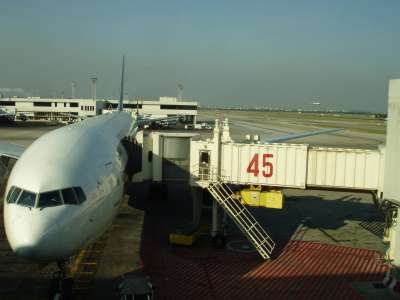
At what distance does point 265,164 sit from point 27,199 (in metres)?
11.0

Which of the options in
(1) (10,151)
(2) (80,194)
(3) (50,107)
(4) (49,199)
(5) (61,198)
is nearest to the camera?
(4) (49,199)

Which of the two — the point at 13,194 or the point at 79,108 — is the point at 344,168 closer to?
the point at 13,194

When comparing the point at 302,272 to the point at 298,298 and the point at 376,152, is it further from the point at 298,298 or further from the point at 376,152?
the point at 376,152

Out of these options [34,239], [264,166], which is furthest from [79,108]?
[34,239]

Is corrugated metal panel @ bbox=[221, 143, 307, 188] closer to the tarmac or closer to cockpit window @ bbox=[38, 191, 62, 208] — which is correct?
the tarmac

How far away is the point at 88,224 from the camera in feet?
41.5

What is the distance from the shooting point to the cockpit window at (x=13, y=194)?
39.7ft

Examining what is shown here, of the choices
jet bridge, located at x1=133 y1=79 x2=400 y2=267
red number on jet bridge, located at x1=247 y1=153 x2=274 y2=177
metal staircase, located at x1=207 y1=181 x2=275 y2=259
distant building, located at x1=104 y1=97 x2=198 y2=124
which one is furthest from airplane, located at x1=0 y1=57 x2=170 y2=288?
distant building, located at x1=104 y1=97 x2=198 y2=124

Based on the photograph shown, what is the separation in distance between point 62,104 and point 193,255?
10620 centimetres

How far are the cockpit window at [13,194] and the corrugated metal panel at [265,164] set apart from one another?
1011cm

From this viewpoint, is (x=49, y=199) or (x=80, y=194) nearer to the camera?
(x=49, y=199)

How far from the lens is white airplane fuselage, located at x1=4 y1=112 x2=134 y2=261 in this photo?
36.6ft

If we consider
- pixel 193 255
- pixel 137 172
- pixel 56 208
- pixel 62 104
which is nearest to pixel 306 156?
pixel 193 255

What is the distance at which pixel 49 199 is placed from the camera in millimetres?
11852
